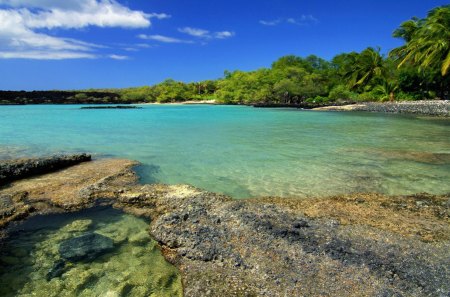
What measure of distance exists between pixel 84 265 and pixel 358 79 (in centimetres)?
6204

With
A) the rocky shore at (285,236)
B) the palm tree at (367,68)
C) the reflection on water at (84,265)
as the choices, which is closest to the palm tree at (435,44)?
the palm tree at (367,68)

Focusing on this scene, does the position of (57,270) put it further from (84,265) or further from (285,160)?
(285,160)

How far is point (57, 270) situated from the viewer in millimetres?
4605

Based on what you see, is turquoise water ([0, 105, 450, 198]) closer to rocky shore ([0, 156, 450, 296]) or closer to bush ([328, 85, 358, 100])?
rocky shore ([0, 156, 450, 296])

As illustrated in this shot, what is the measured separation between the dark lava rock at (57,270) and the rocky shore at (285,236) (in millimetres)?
1430

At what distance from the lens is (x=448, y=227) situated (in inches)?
215

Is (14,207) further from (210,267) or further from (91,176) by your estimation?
(210,267)

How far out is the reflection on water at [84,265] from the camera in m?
4.23

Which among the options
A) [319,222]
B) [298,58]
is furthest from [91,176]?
[298,58]

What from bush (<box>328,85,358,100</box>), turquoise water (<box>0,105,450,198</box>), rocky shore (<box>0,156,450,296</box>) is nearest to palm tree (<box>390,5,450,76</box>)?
bush (<box>328,85,358,100</box>)

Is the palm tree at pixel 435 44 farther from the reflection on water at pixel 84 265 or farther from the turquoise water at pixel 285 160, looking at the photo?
the reflection on water at pixel 84 265

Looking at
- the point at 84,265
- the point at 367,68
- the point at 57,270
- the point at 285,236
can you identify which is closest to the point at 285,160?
the point at 285,236

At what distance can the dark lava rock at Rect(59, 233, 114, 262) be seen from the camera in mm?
4961

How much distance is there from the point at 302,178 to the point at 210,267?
218 inches
